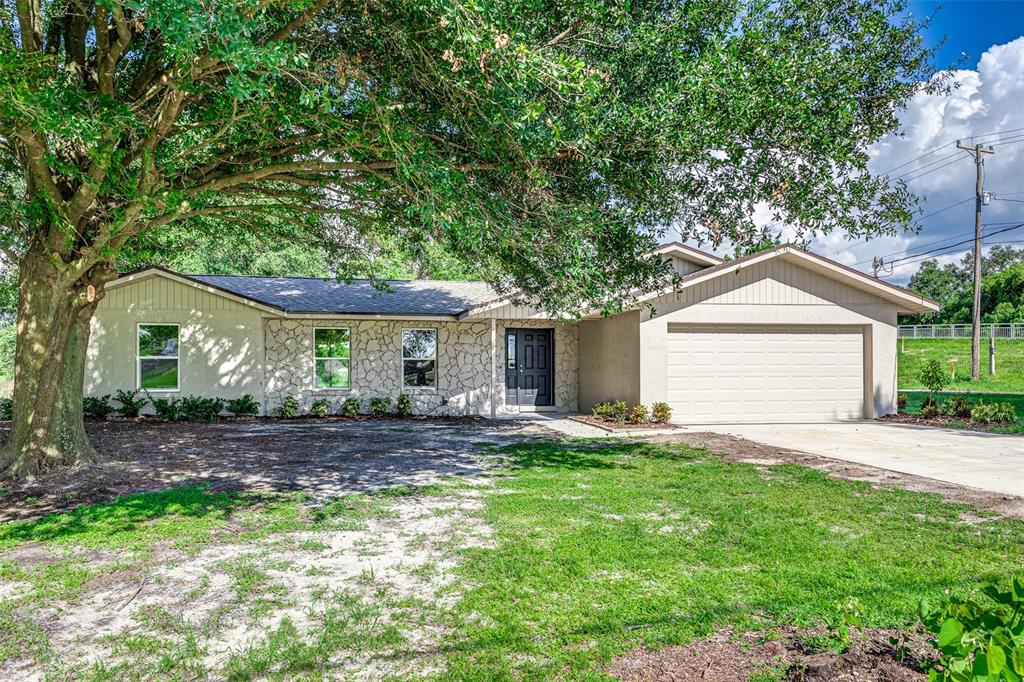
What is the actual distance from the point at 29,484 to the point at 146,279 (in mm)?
8387

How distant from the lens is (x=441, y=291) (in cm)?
1859

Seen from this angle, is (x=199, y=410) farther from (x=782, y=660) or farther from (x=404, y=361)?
(x=782, y=660)

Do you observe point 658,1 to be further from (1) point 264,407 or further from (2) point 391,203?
(1) point 264,407

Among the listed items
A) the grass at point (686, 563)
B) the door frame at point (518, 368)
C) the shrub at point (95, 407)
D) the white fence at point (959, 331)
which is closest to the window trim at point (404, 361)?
the door frame at point (518, 368)

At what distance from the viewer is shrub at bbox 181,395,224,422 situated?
14688 mm

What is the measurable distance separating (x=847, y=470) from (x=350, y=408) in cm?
1104

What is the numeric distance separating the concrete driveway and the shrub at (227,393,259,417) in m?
10.0

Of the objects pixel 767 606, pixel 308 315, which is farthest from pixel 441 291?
pixel 767 606

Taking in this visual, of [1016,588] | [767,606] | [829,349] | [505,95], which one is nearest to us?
[1016,588]

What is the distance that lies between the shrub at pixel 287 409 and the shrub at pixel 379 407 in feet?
5.86

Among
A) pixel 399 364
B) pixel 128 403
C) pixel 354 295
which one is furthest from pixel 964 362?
pixel 128 403

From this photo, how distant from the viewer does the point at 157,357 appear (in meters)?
15.0

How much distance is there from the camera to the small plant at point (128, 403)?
47.5ft

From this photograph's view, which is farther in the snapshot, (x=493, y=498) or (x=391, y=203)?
(x=391, y=203)
